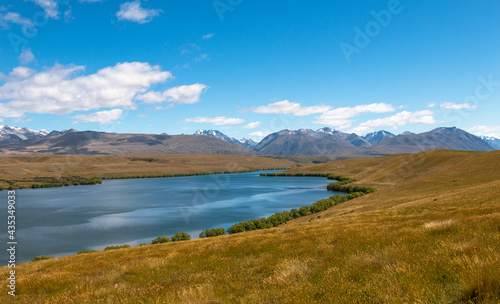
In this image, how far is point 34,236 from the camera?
69.5 m

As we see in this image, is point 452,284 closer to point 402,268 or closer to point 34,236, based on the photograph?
point 402,268

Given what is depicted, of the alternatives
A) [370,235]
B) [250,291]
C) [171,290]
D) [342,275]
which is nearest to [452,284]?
[342,275]

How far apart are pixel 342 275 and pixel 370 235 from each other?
23.8 ft

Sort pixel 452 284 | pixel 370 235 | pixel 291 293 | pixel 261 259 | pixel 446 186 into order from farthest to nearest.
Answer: pixel 446 186
pixel 370 235
pixel 261 259
pixel 291 293
pixel 452 284

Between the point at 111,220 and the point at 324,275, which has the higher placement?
the point at 324,275

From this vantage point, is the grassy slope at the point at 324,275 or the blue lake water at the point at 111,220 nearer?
the grassy slope at the point at 324,275

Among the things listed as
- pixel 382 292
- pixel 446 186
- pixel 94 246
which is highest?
pixel 382 292

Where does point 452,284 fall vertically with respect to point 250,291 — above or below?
above

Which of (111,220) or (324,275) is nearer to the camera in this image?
(324,275)

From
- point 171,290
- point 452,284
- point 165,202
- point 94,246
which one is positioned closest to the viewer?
point 452,284

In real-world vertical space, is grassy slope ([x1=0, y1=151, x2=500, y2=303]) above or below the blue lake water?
above

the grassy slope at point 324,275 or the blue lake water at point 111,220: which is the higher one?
the grassy slope at point 324,275

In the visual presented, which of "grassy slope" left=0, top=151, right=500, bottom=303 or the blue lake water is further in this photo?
the blue lake water

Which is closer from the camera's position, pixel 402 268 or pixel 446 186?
pixel 402 268
